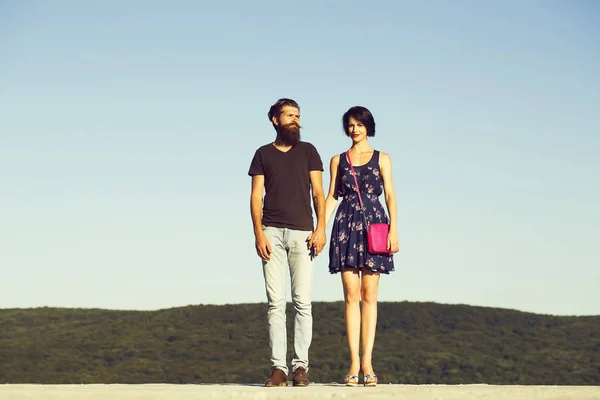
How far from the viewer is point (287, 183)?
374 inches

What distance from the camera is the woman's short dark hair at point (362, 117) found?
988 centimetres

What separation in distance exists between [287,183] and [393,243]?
1.37 m

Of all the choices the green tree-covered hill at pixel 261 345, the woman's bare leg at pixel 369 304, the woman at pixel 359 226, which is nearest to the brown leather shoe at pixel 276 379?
the woman at pixel 359 226

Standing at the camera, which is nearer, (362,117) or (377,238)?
(377,238)

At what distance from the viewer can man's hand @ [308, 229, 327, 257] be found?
9.43m

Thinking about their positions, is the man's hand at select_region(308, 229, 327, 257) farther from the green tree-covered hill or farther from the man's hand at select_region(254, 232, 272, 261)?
the green tree-covered hill

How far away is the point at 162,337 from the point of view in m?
32.4

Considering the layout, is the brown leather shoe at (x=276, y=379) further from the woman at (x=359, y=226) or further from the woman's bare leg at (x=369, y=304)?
the woman's bare leg at (x=369, y=304)

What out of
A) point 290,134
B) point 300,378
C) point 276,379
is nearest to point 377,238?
point 290,134

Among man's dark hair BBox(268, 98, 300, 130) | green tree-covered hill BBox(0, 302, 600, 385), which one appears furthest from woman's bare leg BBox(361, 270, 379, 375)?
green tree-covered hill BBox(0, 302, 600, 385)

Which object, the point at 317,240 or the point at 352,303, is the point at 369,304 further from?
the point at 317,240

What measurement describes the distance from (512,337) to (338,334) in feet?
22.5

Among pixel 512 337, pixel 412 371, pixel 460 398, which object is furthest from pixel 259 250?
pixel 512 337

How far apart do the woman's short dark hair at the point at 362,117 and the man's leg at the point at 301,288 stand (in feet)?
4.72
